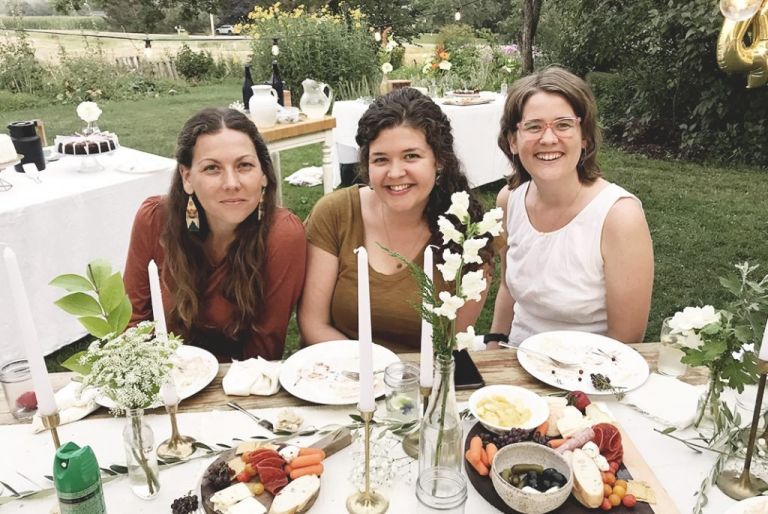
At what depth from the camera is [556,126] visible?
2057mm

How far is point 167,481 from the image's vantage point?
50.0 inches

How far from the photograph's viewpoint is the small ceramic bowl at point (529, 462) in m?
1.13

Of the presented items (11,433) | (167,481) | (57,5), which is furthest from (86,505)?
(57,5)

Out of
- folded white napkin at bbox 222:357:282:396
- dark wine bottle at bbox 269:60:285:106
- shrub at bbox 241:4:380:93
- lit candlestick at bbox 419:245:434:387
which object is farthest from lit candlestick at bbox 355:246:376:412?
shrub at bbox 241:4:380:93

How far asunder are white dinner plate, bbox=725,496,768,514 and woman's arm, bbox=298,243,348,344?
1324 millimetres

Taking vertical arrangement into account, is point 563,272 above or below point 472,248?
below

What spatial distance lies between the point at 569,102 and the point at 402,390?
3.93 feet

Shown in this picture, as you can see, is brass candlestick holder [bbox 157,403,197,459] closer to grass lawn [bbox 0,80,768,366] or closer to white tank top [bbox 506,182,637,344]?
white tank top [bbox 506,182,637,344]

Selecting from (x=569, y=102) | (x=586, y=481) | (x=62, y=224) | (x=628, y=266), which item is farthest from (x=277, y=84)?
(x=586, y=481)

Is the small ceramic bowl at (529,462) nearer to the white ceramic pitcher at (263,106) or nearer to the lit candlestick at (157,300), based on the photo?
the lit candlestick at (157,300)

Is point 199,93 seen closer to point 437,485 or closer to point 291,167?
point 291,167

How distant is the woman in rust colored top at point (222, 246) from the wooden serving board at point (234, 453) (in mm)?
817

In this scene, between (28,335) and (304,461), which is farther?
(304,461)

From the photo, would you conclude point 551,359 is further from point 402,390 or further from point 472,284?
point 472,284
